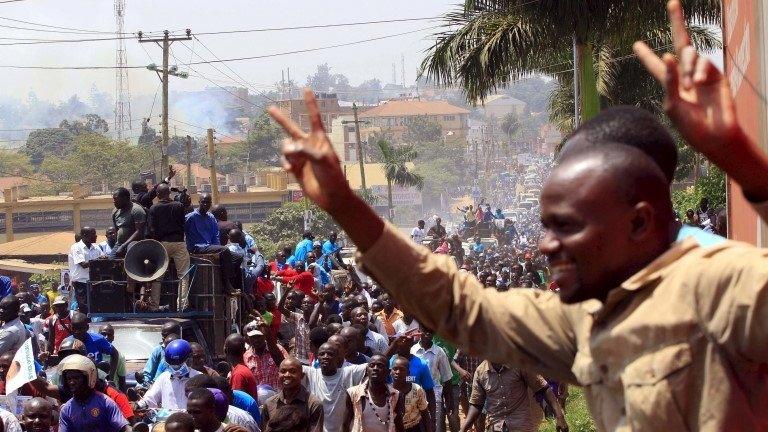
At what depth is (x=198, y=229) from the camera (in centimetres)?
1458

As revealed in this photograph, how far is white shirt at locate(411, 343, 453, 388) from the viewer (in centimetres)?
1262

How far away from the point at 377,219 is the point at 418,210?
125477 millimetres

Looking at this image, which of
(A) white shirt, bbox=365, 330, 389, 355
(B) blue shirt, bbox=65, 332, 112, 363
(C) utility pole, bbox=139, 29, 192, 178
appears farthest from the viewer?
(C) utility pole, bbox=139, 29, 192, 178

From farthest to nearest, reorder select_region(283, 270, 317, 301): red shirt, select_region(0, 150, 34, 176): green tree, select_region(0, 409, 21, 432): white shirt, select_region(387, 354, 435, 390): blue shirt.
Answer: select_region(0, 150, 34, 176): green tree
select_region(283, 270, 317, 301): red shirt
select_region(387, 354, 435, 390): blue shirt
select_region(0, 409, 21, 432): white shirt

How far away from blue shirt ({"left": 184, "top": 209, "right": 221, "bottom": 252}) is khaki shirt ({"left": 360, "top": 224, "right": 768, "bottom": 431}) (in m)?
12.1

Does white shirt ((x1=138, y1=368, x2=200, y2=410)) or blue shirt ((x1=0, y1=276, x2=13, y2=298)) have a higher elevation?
blue shirt ((x1=0, y1=276, x2=13, y2=298))

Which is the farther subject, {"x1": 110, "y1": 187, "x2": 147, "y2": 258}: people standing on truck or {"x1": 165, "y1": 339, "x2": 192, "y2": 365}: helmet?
{"x1": 110, "y1": 187, "x2": 147, "y2": 258}: people standing on truck

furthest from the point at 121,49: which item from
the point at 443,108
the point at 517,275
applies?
the point at 517,275

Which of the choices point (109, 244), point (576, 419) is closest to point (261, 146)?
point (109, 244)

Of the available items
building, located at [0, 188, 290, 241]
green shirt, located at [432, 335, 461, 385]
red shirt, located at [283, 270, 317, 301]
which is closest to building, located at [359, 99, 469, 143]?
building, located at [0, 188, 290, 241]

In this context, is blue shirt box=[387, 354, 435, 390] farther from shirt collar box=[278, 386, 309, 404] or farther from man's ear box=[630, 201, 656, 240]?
man's ear box=[630, 201, 656, 240]

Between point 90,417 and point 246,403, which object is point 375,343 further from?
point 90,417

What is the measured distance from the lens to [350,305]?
596 inches

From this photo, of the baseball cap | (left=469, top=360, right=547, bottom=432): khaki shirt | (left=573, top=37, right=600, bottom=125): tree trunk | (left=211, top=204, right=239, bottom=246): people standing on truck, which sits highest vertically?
(left=573, top=37, right=600, bottom=125): tree trunk
